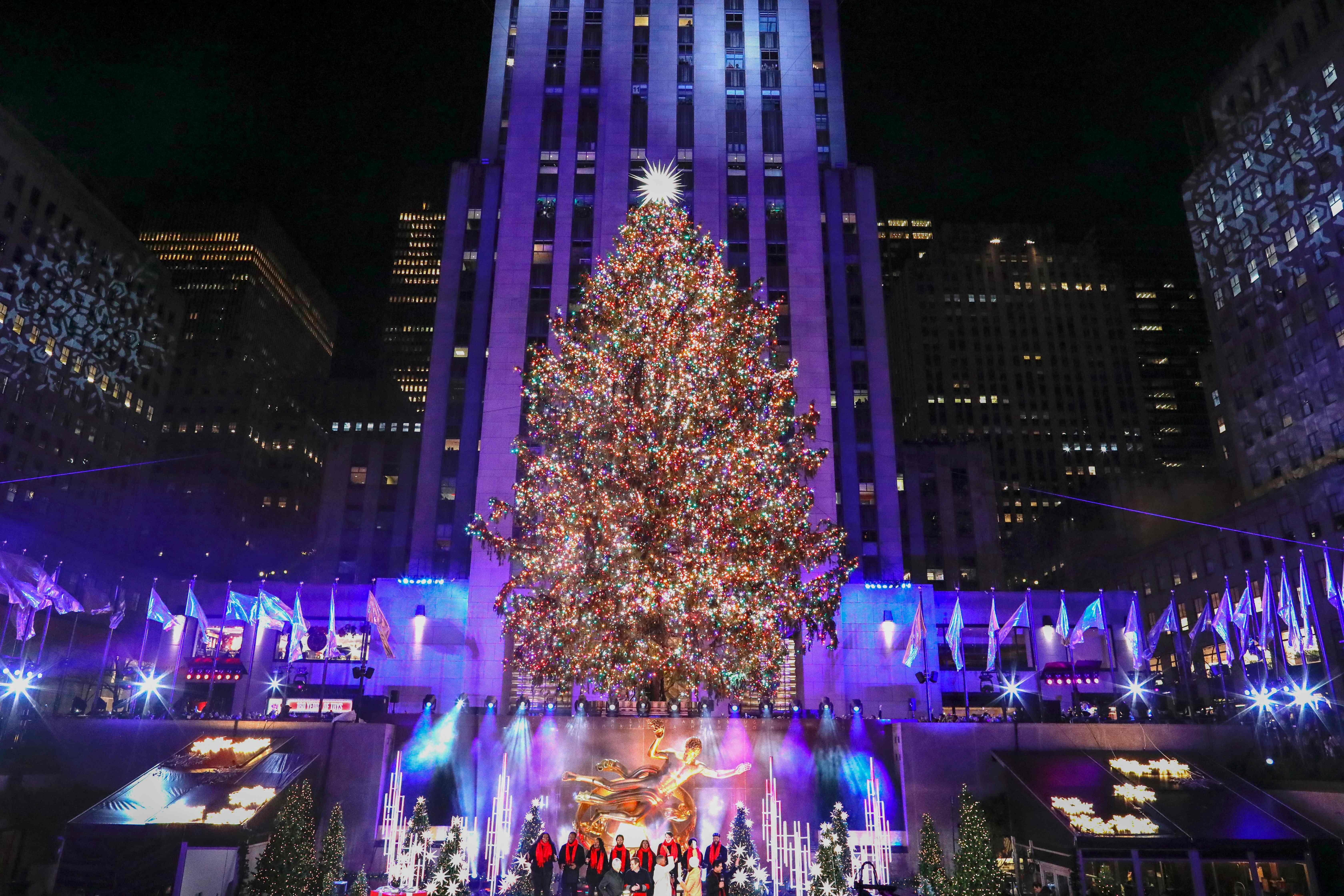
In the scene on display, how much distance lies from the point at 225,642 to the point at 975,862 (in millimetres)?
42915

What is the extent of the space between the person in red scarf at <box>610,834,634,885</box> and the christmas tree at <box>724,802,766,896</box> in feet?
7.08

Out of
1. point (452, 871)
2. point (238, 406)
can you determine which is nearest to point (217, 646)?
point (452, 871)

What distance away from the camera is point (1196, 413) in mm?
144250

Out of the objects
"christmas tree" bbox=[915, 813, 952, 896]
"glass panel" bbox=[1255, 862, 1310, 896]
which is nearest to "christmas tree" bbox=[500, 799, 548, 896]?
"christmas tree" bbox=[915, 813, 952, 896]

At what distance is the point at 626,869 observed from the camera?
54.1 feet

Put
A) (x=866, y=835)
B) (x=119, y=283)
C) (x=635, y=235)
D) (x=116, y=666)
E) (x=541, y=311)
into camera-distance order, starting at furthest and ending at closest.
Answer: (x=119, y=283) → (x=541, y=311) → (x=116, y=666) → (x=635, y=235) → (x=866, y=835)

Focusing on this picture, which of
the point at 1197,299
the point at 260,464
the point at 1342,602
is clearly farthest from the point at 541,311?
the point at 1197,299

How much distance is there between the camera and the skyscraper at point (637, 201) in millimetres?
43688

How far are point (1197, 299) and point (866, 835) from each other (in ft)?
568

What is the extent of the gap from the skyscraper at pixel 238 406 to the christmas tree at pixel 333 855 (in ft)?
308

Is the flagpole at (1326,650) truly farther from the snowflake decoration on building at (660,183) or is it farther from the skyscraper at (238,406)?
the skyscraper at (238,406)

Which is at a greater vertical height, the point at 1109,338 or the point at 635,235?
the point at 1109,338

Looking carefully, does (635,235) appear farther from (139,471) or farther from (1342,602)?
(139,471)

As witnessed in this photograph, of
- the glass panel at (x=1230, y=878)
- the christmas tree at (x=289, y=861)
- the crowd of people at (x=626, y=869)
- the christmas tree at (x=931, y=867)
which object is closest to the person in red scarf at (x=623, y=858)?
the crowd of people at (x=626, y=869)
